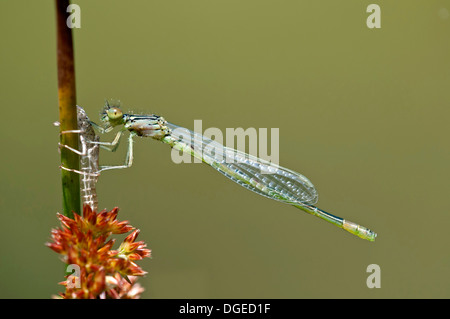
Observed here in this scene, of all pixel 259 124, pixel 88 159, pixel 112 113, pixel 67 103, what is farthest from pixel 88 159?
pixel 259 124

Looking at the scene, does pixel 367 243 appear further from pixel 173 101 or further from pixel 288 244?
pixel 173 101

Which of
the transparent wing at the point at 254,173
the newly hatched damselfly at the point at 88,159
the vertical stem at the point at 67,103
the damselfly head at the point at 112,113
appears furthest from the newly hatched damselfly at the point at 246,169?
the vertical stem at the point at 67,103

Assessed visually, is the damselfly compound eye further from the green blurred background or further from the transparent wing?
the green blurred background

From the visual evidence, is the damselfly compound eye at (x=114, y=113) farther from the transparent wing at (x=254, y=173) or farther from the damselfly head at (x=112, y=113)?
the transparent wing at (x=254, y=173)

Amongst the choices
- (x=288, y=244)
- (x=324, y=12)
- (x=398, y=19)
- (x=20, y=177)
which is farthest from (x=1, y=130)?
(x=398, y=19)

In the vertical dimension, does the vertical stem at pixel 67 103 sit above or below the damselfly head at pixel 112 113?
below
